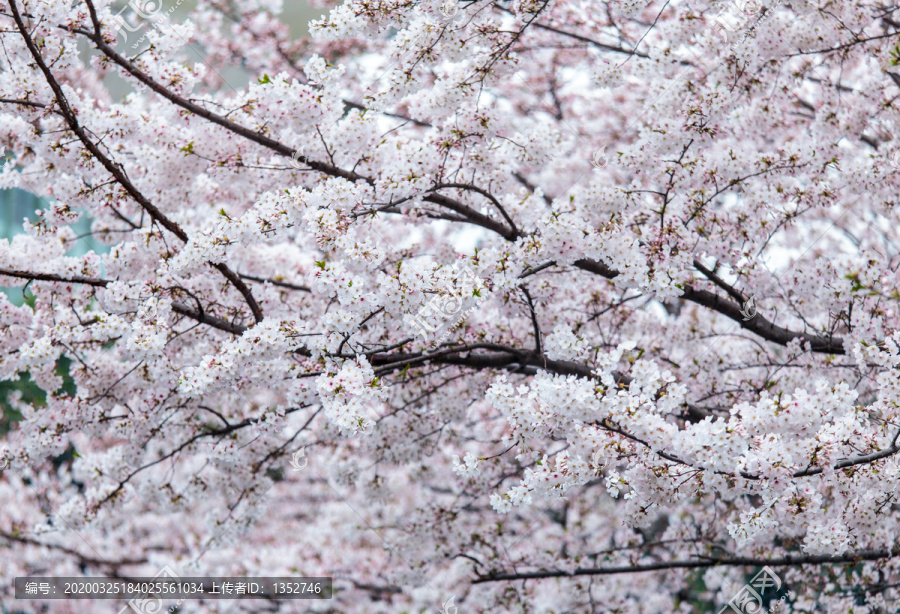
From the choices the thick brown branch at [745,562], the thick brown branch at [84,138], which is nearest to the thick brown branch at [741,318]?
the thick brown branch at [745,562]

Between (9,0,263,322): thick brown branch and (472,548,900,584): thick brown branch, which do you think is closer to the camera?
(9,0,263,322): thick brown branch

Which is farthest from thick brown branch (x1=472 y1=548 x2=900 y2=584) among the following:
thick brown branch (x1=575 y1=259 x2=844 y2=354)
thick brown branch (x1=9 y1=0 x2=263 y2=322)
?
thick brown branch (x1=9 y1=0 x2=263 y2=322)

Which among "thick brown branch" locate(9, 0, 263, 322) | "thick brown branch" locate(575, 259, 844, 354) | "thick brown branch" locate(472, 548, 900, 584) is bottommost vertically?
"thick brown branch" locate(472, 548, 900, 584)

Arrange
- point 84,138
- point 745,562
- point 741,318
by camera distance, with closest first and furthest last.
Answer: point 84,138 < point 741,318 < point 745,562

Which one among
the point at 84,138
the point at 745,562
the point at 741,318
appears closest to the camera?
the point at 84,138

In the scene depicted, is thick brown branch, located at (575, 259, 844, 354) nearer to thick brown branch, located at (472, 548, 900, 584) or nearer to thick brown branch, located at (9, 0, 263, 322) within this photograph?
thick brown branch, located at (472, 548, 900, 584)

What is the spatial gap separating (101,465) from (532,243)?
3.64m

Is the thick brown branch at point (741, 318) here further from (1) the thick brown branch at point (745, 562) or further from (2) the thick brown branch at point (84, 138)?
(2) the thick brown branch at point (84, 138)

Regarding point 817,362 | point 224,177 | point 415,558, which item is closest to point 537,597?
point 415,558

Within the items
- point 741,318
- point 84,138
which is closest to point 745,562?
point 741,318

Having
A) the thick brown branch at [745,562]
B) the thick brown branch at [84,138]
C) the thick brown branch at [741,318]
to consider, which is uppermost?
the thick brown branch at [84,138]

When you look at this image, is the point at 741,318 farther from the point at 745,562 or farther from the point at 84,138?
the point at 84,138

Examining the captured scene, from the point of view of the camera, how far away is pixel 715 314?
691 centimetres

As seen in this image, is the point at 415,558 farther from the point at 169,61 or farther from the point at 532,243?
the point at 169,61
